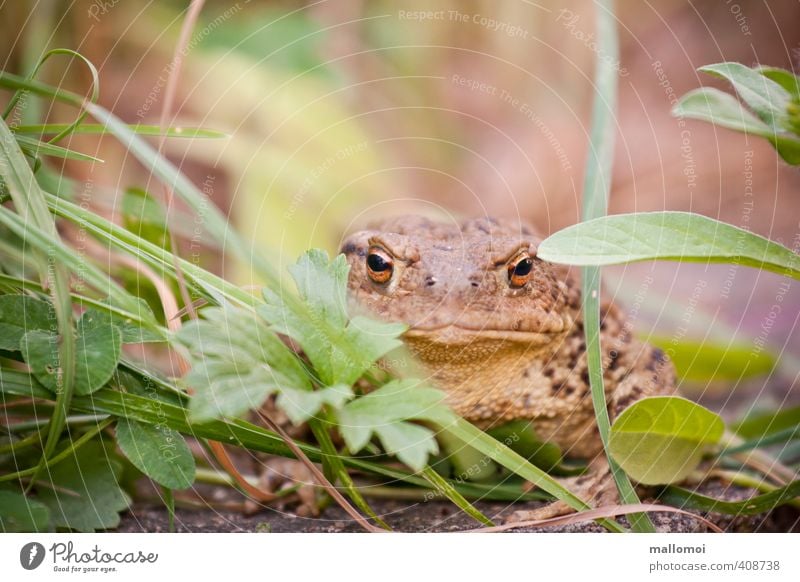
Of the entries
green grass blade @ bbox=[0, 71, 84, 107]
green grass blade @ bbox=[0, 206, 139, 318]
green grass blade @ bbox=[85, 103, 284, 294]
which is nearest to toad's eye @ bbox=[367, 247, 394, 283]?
green grass blade @ bbox=[85, 103, 284, 294]

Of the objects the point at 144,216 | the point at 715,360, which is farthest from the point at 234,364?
the point at 715,360

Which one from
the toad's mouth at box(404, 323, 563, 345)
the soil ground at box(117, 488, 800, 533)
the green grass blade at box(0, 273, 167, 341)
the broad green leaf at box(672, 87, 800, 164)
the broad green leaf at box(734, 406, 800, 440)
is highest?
the broad green leaf at box(672, 87, 800, 164)

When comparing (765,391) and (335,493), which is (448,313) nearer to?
(335,493)

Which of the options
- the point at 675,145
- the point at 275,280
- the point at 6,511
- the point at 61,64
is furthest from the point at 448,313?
the point at 675,145

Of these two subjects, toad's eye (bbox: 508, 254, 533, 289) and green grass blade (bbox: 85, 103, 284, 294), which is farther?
toad's eye (bbox: 508, 254, 533, 289)

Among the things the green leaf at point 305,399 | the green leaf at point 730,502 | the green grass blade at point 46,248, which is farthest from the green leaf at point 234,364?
the green leaf at point 730,502

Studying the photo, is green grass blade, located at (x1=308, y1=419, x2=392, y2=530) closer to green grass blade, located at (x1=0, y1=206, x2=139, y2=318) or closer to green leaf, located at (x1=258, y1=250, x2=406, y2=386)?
green leaf, located at (x1=258, y1=250, x2=406, y2=386)
